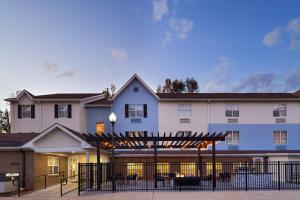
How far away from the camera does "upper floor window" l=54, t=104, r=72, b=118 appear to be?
3794cm

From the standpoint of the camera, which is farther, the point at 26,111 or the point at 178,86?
the point at 178,86

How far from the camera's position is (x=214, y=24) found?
94.2 ft

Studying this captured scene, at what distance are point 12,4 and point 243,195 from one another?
1708 cm

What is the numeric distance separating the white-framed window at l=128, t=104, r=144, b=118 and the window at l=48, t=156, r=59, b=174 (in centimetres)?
966

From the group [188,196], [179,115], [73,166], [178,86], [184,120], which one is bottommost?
[73,166]

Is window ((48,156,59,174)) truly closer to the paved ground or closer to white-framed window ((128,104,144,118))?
the paved ground

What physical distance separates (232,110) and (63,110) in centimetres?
1594

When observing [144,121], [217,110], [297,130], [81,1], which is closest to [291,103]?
[297,130]

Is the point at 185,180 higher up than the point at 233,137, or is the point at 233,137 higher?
the point at 233,137

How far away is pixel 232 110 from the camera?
1538 inches

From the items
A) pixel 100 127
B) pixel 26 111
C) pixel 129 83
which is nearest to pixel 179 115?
pixel 129 83

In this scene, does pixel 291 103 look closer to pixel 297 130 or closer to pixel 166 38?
pixel 297 130

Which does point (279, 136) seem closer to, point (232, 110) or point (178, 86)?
point (232, 110)

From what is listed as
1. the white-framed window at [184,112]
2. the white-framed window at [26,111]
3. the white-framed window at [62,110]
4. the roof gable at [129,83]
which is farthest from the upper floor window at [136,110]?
the white-framed window at [26,111]
